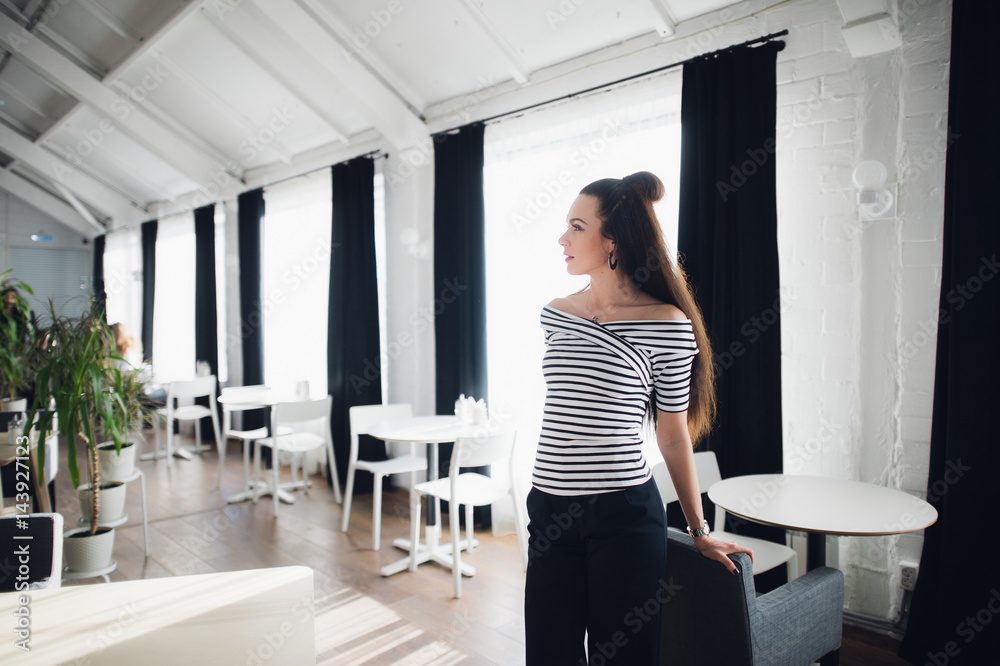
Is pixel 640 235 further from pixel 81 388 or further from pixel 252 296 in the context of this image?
pixel 252 296

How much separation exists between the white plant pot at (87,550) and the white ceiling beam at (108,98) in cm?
371

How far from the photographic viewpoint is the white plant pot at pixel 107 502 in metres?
2.84

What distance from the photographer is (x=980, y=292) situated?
6.79ft

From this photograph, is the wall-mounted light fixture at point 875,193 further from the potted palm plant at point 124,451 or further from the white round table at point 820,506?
the potted palm plant at point 124,451

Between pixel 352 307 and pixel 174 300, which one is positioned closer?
pixel 352 307

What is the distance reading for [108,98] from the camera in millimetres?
5016

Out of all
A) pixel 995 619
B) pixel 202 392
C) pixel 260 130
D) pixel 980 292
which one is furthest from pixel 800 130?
pixel 202 392

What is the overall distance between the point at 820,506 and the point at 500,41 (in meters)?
2.79

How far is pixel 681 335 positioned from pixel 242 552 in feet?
9.94

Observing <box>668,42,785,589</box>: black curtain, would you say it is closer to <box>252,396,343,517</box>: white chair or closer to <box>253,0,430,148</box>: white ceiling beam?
<box>253,0,430,148</box>: white ceiling beam

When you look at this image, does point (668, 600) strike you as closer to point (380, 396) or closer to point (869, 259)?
point (869, 259)

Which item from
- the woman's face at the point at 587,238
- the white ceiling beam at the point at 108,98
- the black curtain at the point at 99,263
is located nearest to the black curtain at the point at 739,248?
the woman's face at the point at 587,238

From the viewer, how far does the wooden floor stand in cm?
235

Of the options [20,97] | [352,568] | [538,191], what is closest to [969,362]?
[538,191]
